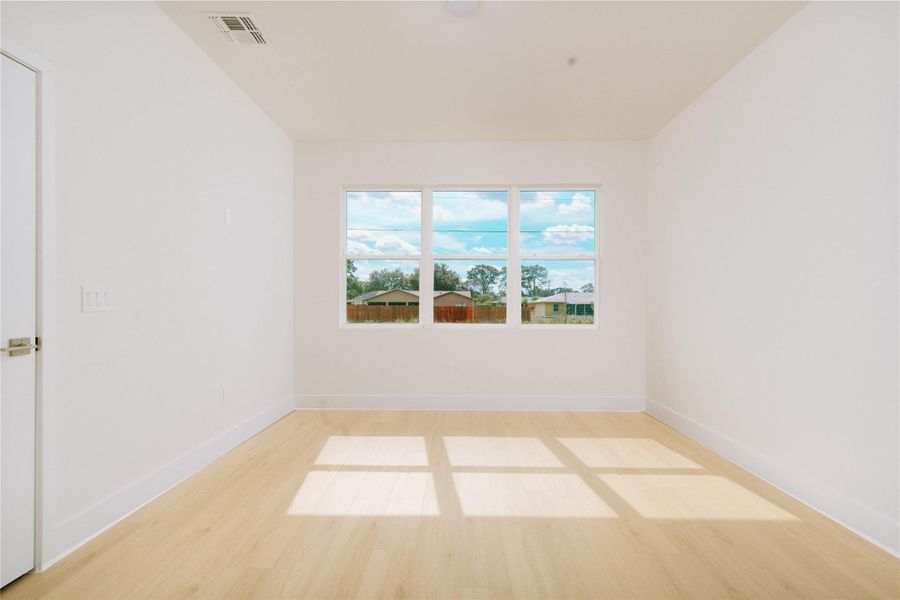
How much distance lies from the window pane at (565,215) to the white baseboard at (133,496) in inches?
137

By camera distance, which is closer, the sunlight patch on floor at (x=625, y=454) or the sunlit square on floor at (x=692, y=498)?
the sunlit square on floor at (x=692, y=498)

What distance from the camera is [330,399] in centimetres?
461

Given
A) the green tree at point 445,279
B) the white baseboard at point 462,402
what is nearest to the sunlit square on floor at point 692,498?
Result: the white baseboard at point 462,402

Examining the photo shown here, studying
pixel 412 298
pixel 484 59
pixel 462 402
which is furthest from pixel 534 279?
pixel 484 59

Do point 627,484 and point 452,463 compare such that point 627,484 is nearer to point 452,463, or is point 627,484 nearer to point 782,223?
point 452,463

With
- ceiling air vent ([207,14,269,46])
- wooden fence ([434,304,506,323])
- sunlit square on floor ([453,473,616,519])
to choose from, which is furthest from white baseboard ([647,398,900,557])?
ceiling air vent ([207,14,269,46])

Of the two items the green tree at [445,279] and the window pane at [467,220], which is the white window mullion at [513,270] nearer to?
the window pane at [467,220]

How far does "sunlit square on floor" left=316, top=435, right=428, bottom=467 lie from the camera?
306 centimetres

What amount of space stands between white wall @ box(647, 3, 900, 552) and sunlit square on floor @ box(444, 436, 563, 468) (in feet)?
4.39

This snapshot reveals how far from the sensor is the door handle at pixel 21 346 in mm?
1735

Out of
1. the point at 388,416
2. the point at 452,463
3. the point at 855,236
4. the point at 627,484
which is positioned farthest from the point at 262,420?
the point at 855,236

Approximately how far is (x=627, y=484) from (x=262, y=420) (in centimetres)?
301

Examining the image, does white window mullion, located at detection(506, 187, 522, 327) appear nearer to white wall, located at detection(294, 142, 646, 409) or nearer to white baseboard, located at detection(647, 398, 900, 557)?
white wall, located at detection(294, 142, 646, 409)

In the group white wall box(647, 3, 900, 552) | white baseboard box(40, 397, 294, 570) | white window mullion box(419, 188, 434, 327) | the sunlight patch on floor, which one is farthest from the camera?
white window mullion box(419, 188, 434, 327)
